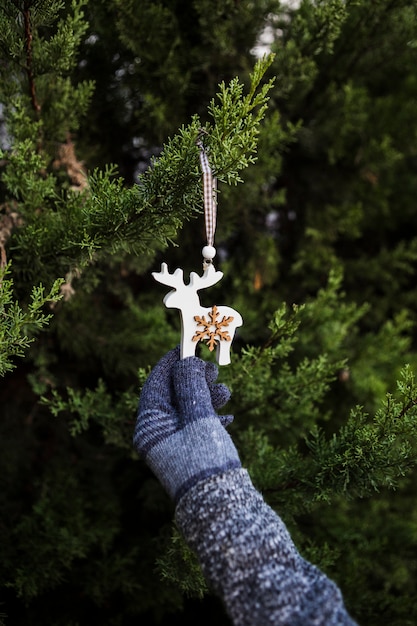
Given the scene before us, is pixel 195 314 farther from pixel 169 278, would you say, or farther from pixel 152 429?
pixel 152 429

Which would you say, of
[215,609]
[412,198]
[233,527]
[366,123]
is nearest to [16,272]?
[233,527]

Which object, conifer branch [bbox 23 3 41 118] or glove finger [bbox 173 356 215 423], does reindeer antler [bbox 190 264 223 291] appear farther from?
conifer branch [bbox 23 3 41 118]

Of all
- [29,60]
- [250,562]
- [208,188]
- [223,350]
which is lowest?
[250,562]

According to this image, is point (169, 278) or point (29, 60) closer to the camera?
point (169, 278)

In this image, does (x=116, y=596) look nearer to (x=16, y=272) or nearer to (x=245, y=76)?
(x=16, y=272)

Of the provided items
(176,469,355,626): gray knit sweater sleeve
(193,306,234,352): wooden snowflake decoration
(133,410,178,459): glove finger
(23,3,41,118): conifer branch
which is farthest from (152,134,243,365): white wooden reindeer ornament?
(23,3,41,118): conifer branch

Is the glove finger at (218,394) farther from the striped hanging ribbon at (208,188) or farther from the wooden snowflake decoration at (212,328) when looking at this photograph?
the striped hanging ribbon at (208,188)

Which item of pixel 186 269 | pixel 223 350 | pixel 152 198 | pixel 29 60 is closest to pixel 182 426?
pixel 223 350

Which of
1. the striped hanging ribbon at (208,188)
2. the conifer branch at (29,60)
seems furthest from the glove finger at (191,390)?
the conifer branch at (29,60)

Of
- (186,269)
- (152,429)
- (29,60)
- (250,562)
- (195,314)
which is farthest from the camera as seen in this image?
(186,269)
